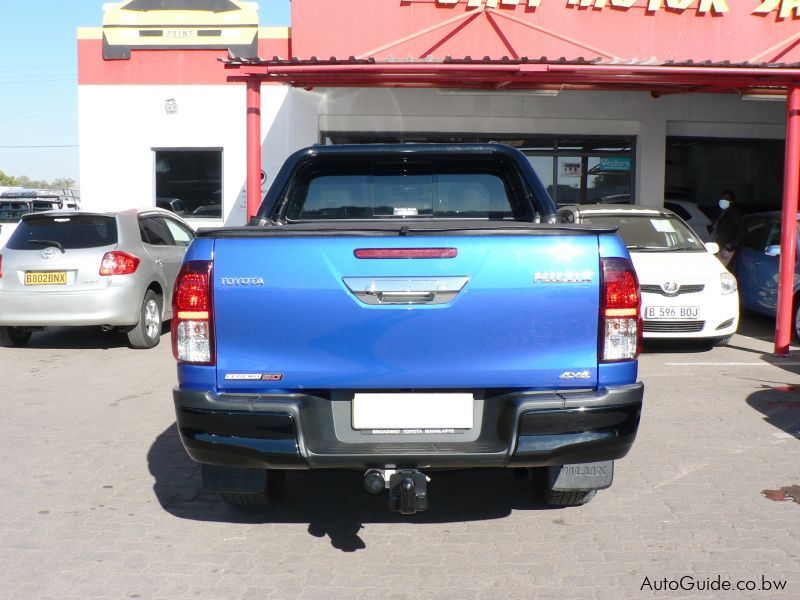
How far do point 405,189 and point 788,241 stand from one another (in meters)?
5.86

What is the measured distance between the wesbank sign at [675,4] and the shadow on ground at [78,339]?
670cm

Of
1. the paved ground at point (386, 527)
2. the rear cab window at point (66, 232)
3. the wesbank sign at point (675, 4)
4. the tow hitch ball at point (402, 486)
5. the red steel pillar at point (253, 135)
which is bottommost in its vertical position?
the paved ground at point (386, 527)

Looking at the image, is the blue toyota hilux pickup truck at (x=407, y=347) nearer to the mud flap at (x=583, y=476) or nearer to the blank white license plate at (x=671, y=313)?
the mud flap at (x=583, y=476)

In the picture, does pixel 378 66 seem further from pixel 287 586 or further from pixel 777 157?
pixel 777 157

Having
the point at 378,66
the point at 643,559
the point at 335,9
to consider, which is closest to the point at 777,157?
the point at 335,9

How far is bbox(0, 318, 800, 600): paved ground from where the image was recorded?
12.7 ft

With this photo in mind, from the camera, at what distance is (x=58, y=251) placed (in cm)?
984

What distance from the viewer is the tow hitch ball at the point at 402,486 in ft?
12.4

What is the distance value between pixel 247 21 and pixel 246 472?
12.3 metres

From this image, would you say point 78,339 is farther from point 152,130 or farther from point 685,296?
point 685,296

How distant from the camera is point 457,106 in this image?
15.6 metres

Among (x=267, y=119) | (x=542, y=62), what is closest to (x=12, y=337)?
(x=267, y=119)

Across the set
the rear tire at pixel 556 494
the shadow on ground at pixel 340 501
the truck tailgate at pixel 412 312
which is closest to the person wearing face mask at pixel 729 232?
the shadow on ground at pixel 340 501

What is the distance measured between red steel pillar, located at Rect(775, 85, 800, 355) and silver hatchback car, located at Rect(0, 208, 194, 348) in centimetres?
688
